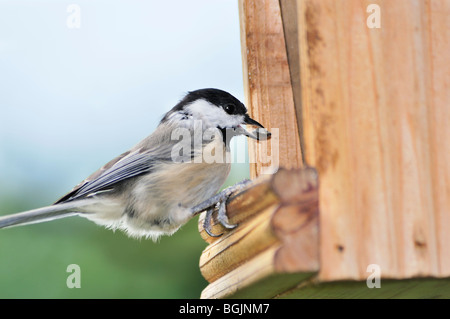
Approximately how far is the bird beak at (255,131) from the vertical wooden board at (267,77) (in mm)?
24

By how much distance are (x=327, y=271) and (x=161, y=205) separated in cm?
106

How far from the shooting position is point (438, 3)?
1.69 meters

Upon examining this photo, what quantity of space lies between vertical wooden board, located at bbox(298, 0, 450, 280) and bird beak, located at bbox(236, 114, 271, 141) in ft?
2.39

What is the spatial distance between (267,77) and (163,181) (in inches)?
22.1

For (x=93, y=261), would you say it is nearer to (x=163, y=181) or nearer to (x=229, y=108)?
(x=163, y=181)

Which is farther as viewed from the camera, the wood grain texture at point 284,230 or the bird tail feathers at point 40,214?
the bird tail feathers at point 40,214

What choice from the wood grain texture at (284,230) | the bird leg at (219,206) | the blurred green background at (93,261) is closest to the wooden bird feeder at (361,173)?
the wood grain texture at (284,230)

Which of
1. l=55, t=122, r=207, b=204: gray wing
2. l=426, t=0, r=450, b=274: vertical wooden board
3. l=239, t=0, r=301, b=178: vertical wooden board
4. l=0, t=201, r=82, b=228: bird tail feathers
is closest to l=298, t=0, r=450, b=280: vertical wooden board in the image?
l=426, t=0, r=450, b=274: vertical wooden board

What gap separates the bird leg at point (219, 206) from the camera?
1891 millimetres

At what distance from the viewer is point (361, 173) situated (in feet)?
5.03

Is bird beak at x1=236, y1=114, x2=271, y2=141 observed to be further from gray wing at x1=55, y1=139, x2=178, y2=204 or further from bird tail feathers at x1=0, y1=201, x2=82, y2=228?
bird tail feathers at x1=0, y1=201, x2=82, y2=228

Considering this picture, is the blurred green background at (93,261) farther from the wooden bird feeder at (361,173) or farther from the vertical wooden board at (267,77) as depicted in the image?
the wooden bird feeder at (361,173)
